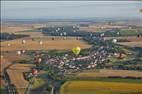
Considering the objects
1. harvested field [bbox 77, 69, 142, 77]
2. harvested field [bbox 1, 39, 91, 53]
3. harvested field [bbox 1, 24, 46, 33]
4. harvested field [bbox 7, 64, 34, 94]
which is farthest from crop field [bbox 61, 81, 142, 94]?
harvested field [bbox 1, 24, 46, 33]

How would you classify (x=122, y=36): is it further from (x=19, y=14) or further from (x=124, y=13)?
(x=19, y=14)

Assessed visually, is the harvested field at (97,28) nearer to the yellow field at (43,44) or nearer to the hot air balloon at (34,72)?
the yellow field at (43,44)

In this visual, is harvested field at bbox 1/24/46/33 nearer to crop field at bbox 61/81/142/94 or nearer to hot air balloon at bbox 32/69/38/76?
hot air balloon at bbox 32/69/38/76

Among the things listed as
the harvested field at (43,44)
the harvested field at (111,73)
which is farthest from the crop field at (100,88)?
the harvested field at (43,44)

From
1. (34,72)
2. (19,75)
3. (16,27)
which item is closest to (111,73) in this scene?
(34,72)

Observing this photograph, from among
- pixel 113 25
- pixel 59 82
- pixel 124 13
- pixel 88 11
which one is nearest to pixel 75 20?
pixel 88 11

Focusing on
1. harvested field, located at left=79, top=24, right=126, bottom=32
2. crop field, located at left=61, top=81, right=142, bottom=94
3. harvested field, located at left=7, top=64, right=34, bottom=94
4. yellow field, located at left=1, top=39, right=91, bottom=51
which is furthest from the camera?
yellow field, located at left=1, top=39, right=91, bottom=51

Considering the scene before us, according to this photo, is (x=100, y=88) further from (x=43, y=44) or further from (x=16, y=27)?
(x=16, y=27)
